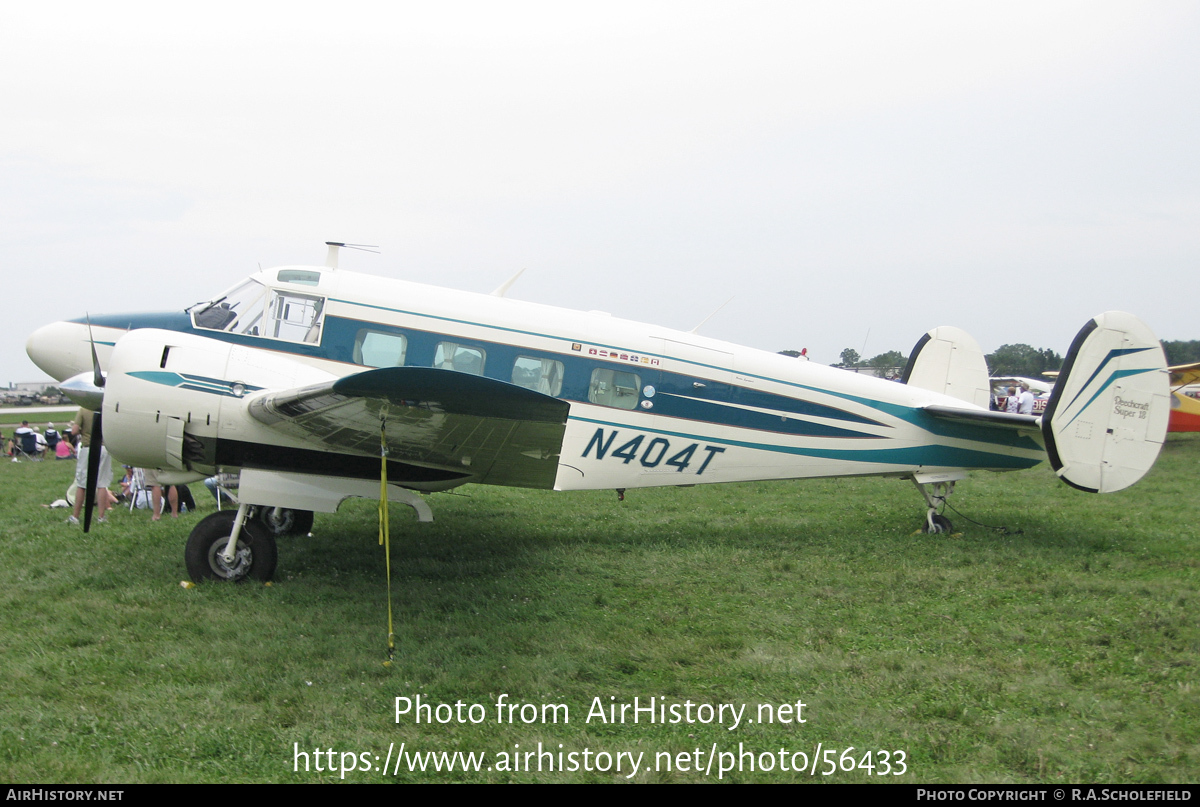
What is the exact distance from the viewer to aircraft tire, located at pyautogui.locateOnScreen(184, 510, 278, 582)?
19.5 feet

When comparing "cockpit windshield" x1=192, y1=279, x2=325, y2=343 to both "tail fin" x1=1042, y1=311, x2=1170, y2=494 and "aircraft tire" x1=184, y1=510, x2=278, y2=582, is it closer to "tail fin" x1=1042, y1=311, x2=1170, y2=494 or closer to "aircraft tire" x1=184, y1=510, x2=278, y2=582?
"aircraft tire" x1=184, y1=510, x2=278, y2=582

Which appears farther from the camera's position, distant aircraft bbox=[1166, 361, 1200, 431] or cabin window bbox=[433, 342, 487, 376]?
distant aircraft bbox=[1166, 361, 1200, 431]

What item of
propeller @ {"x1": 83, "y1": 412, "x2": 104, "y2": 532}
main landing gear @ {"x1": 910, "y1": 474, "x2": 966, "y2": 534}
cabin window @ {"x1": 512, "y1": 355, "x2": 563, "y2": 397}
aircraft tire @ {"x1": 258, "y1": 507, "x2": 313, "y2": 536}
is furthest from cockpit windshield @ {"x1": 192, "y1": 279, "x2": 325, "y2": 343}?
main landing gear @ {"x1": 910, "y1": 474, "x2": 966, "y2": 534}

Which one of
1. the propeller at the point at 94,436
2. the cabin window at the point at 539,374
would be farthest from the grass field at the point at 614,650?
the cabin window at the point at 539,374

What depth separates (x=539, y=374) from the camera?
22.5 feet

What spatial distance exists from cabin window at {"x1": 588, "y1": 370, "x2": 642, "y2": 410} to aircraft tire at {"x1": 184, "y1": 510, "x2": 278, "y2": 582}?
3252 mm

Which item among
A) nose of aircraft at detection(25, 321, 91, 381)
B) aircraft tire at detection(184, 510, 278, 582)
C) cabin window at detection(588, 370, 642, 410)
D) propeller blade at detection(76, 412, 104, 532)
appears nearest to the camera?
aircraft tire at detection(184, 510, 278, 582)

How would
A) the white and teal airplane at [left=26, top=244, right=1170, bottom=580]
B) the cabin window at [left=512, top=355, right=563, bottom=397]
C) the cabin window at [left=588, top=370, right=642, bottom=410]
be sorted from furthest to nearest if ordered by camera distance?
1. the cabin window at [left=588, top=370, right=642, bottom=410]
2. the cabin window at [left=512, top=355, right=563, bottom=397]
3. the white and teal airplane at [left=26, top=244, right=1170, bottom=580]

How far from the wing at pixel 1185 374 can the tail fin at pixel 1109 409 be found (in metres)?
10.3

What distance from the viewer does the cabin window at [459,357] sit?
6594mm

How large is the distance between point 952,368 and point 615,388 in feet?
15.4

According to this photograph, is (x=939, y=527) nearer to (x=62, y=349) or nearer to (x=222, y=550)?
(x=222, y=550)

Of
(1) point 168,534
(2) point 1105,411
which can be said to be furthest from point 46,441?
(2) point 1105,411

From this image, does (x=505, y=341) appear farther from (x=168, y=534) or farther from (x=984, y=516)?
(x=984, y=516)
